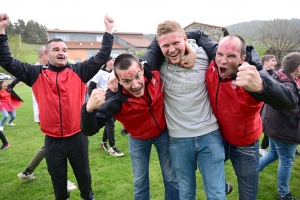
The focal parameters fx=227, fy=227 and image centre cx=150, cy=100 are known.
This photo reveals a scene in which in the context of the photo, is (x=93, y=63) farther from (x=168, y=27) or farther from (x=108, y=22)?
(x=168, y=27)

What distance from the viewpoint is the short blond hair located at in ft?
7.63

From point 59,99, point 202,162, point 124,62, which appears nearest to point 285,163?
point 202,162

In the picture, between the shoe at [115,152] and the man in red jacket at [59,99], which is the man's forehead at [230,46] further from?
the shoe at [115,152]

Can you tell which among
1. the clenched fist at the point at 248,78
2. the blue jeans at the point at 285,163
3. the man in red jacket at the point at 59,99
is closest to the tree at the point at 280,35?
the blue jeans at the point at 285,163

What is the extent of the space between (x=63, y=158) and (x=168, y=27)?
89.6 inches

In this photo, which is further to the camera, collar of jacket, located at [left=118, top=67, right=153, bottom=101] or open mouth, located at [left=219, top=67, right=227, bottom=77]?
collar of jacket, located at [left=118, top=67, right=153, bottom=101]

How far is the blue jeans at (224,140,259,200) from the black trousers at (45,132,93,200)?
2058mm

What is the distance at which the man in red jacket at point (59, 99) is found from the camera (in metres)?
3.09

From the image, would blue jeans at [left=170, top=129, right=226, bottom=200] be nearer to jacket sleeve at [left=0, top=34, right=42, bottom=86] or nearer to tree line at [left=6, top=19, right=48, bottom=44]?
jacket sleeve at [left=0, top=34, right=42, bottom=86]

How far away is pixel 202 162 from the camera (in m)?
2.42

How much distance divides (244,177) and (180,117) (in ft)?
3.30

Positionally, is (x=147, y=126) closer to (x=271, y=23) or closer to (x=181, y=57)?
(x=181, y=57)

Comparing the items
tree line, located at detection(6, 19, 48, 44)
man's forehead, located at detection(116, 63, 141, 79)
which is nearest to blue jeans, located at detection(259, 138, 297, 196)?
man's forehead, located at detection(116, 63, 141, 79)

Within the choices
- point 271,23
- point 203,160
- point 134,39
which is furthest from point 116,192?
point 134,39
